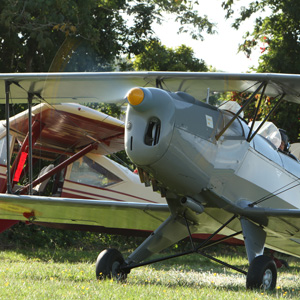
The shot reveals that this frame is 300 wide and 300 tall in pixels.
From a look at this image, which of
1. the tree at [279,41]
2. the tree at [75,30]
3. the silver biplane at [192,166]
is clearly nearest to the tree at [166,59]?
the tree at [75,30]

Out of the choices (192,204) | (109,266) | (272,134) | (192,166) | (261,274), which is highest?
(272,134)

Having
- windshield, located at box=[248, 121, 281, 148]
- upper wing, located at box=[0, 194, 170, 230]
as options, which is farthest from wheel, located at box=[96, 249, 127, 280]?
windshield, located at box=[248, 121, 281, 148]

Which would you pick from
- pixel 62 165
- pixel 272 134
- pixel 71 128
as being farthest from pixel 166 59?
pixel 272 134

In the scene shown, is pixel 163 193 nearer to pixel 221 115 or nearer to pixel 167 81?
pixel 221 115

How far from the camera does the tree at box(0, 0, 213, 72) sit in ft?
42.5

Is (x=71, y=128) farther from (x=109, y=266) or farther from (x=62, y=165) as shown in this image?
(x=109, y=266)

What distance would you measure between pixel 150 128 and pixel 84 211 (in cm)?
228

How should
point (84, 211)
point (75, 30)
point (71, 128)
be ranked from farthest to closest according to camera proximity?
point (75, 30)
point (71, 128)
point (84, 211)

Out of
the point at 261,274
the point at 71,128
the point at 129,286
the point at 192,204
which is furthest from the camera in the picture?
the point at 71,128

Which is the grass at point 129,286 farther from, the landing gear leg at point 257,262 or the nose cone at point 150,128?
the nose cone at point 150,128

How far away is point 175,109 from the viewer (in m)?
5.13

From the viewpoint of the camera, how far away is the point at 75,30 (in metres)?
12.9

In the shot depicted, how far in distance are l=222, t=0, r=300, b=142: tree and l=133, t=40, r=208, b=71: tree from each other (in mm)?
2363

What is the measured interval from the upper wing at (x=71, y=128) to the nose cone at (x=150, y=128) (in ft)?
12.8
